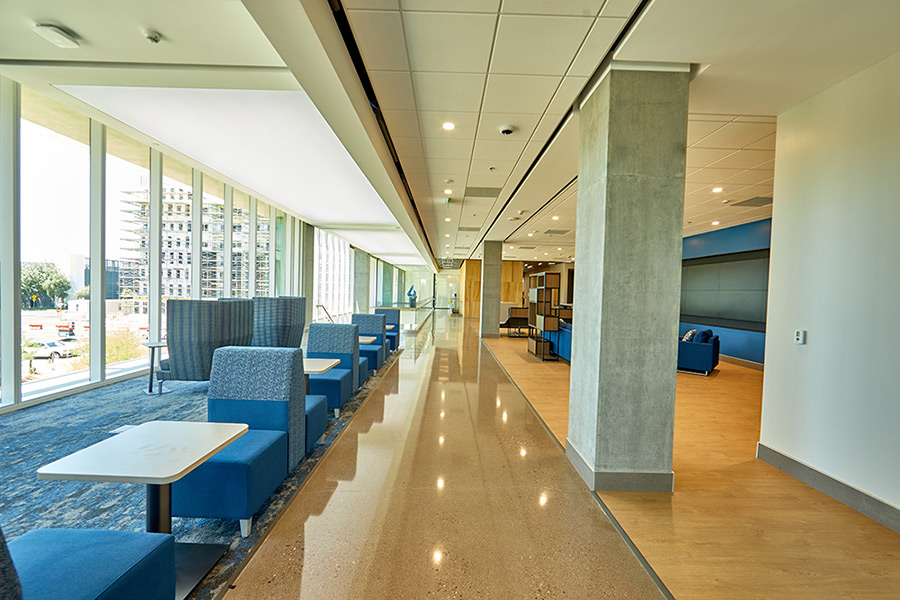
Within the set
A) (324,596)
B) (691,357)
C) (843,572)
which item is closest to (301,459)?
(324,596)

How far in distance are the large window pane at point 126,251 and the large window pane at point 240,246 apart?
259 cm

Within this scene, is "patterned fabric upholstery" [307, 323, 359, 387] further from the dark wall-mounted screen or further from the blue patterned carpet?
the dark wall-mounted screen

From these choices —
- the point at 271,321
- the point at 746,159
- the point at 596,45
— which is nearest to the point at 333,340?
the point at 271,321

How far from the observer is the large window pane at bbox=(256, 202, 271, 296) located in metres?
10.9

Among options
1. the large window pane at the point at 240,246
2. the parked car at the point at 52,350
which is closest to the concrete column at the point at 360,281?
the large window pane at the point at 240,246

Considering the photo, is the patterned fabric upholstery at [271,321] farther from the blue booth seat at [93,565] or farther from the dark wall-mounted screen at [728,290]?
the dark wall-mounted screen at [728,290]

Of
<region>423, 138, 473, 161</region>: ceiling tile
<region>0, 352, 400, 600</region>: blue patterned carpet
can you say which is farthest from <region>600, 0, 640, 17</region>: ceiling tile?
<region>0, 352, 400, 600</region>: blue patterned carpet

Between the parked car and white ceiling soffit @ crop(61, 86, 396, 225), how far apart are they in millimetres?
3333

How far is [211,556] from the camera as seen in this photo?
2.21m

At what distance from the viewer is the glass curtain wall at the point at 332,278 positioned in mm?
15352

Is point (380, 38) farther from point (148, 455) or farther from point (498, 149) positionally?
point (148, 455)

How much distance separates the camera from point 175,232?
7676mm

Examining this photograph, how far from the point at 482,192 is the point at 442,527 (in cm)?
620

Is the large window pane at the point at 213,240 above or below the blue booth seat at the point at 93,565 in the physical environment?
above
